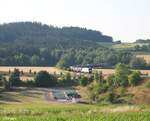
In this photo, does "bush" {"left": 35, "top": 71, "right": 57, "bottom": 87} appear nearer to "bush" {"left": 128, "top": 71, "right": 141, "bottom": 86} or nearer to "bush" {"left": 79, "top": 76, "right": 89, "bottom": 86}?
"bush" {"left": 79, "top": 76, "right": 89, "bottom": 86}

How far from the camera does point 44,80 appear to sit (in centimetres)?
10525

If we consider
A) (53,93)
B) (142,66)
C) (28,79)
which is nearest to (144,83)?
(53,93)

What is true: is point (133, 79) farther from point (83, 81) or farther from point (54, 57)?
Result: point (54, 57)

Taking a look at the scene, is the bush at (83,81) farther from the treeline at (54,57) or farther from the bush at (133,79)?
the treeline at (54,57)

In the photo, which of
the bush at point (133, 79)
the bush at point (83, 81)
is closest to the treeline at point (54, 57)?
the bush at point (83, 81)

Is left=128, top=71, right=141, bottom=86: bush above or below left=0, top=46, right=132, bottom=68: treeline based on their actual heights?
below

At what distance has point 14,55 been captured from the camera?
163250 millimetres

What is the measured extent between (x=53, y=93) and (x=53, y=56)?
8540 centimetres

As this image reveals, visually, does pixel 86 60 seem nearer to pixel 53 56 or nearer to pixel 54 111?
pixel 53 56

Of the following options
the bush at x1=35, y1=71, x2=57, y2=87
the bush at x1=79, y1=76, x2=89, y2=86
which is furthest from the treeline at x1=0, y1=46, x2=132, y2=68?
the bush at x1=79, y1=76, x2=89, y2=86

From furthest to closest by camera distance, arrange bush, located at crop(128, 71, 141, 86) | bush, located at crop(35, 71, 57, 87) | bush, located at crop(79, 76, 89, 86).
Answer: bush, located at crop(35, 71, 57, 87)
bush, located at crop(79, 76, 89, 86)
bush, located at crop(128, 71, 141, 86)

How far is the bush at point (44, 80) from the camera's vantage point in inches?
4102

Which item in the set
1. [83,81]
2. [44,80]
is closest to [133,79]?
[83,81]

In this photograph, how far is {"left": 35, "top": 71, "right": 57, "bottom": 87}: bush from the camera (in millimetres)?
104188
